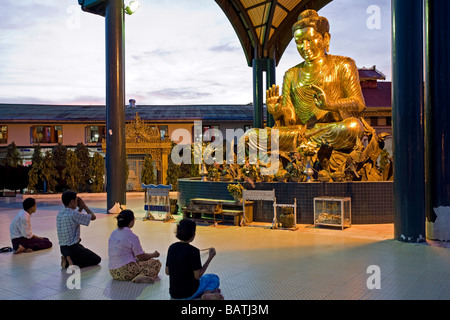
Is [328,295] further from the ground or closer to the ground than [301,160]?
closer to the ground

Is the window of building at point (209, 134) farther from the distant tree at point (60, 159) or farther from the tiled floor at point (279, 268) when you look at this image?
the tiled floor at point (279, 268)

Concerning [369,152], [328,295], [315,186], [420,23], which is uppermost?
[420,23]

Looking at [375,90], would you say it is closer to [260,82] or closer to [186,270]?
[260,82]

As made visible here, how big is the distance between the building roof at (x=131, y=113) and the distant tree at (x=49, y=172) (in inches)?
213

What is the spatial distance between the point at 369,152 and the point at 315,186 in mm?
2440

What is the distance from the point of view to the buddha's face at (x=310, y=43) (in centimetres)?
1188

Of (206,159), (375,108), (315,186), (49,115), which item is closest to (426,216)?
(315,186)

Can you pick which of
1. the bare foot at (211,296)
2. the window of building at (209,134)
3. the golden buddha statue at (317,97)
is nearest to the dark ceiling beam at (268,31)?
the golden buddha statue at (317,97)

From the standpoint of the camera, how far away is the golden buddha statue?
10703mm

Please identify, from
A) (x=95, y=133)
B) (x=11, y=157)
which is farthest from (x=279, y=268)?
(x=95, y=133)

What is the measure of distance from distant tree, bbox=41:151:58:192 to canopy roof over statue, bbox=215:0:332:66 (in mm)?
9163

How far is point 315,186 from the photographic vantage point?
348 inches

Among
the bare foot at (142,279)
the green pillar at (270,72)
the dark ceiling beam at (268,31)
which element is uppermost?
the dark ceiling beam at (268,31)
